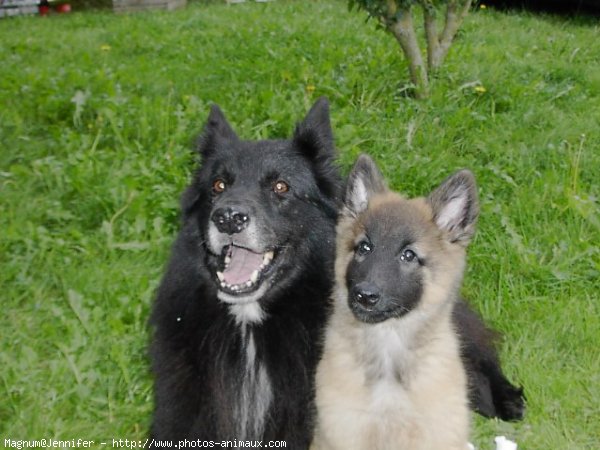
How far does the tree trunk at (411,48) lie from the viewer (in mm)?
6168

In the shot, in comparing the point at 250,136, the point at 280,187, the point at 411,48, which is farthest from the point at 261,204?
the point at 411,48

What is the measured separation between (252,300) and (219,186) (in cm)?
54

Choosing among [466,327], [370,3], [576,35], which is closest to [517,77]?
[370,3]

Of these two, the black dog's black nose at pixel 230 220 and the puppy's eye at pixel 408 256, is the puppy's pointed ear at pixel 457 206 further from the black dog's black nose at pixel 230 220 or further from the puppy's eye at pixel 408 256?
the black dog's black nose at pixel 230 220

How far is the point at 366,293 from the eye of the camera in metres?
2.62

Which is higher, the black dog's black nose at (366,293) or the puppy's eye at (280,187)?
the puppy's eye at (280,187)

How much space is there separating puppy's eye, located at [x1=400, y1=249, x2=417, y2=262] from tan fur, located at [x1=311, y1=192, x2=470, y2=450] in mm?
36

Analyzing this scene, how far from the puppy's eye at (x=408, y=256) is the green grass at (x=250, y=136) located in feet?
3.76

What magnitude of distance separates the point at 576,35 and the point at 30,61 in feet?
24.4

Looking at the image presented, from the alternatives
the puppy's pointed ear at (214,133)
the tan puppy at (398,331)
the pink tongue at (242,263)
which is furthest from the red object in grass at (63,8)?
the tan puppy at (398,331)

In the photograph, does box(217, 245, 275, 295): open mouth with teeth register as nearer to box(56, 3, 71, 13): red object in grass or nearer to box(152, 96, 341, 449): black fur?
box(152, 96, 341, 449): black fur

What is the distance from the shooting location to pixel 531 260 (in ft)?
13.6

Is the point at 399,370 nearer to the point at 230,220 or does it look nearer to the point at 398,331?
the point at 398,331

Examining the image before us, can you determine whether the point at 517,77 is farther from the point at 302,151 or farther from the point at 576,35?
the point at 302,151
